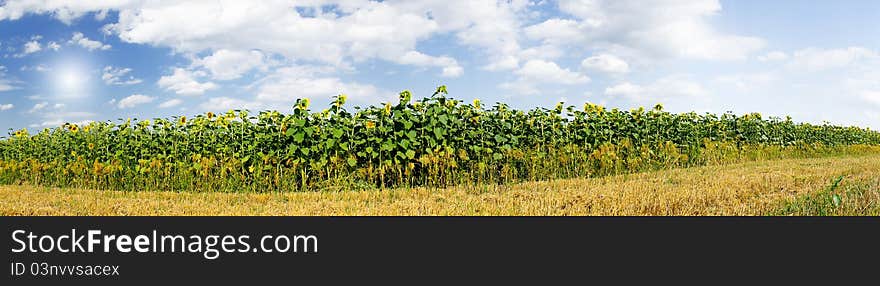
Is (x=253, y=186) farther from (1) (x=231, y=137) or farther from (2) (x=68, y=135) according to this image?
(2) (x=68, y=135)

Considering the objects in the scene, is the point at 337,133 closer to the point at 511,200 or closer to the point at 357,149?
the point at 357,149

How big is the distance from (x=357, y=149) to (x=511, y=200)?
10.7ft

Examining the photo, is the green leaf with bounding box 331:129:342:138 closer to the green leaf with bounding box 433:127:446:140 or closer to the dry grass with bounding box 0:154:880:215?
the dry grass with bounding box 0:154:880:215

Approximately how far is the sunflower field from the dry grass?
88cm

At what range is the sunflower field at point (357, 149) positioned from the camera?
399 inches

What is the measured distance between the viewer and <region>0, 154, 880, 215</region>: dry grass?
7.12 meters

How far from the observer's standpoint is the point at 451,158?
10227mm

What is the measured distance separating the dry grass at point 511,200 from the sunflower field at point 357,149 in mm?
881

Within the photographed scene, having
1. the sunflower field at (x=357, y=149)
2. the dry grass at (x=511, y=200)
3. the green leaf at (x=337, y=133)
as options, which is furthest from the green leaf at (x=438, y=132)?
the green leaf at (x=337, y=133)

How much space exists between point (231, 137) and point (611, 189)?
6.53 metres

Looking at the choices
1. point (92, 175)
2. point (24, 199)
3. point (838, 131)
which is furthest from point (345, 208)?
point (838, 131)

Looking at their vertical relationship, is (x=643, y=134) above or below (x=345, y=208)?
above

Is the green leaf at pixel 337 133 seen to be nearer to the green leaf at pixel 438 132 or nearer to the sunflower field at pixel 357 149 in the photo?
the sunflower field at pixel 357 149
